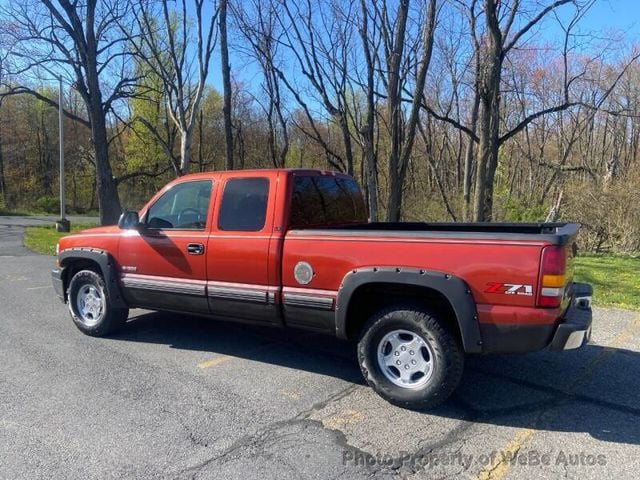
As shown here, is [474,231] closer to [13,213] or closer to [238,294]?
[238,294]

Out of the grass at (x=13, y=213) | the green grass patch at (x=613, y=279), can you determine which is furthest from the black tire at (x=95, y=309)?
the grass at (x=13, y=213)

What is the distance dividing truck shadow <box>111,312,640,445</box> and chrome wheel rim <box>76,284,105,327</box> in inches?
14.4

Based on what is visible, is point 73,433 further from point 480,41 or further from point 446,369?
point 480,41

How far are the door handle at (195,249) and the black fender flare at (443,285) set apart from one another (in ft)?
5.51

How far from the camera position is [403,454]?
3.21 metres

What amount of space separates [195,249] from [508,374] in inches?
128

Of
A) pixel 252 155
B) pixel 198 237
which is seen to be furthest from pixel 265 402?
pixel 252 155

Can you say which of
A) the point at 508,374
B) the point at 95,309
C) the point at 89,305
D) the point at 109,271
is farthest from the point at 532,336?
the point at 89,305

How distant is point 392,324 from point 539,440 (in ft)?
4.24

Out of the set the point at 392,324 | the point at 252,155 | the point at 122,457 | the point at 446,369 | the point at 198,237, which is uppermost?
the point at 252,155

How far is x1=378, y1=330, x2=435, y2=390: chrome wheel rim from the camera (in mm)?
3895

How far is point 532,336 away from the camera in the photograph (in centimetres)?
349

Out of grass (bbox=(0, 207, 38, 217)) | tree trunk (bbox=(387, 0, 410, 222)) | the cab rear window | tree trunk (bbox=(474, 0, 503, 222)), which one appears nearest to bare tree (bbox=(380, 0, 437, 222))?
tree trunk (bbox=(387, 0, 410, 222))

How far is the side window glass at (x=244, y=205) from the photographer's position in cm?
472
